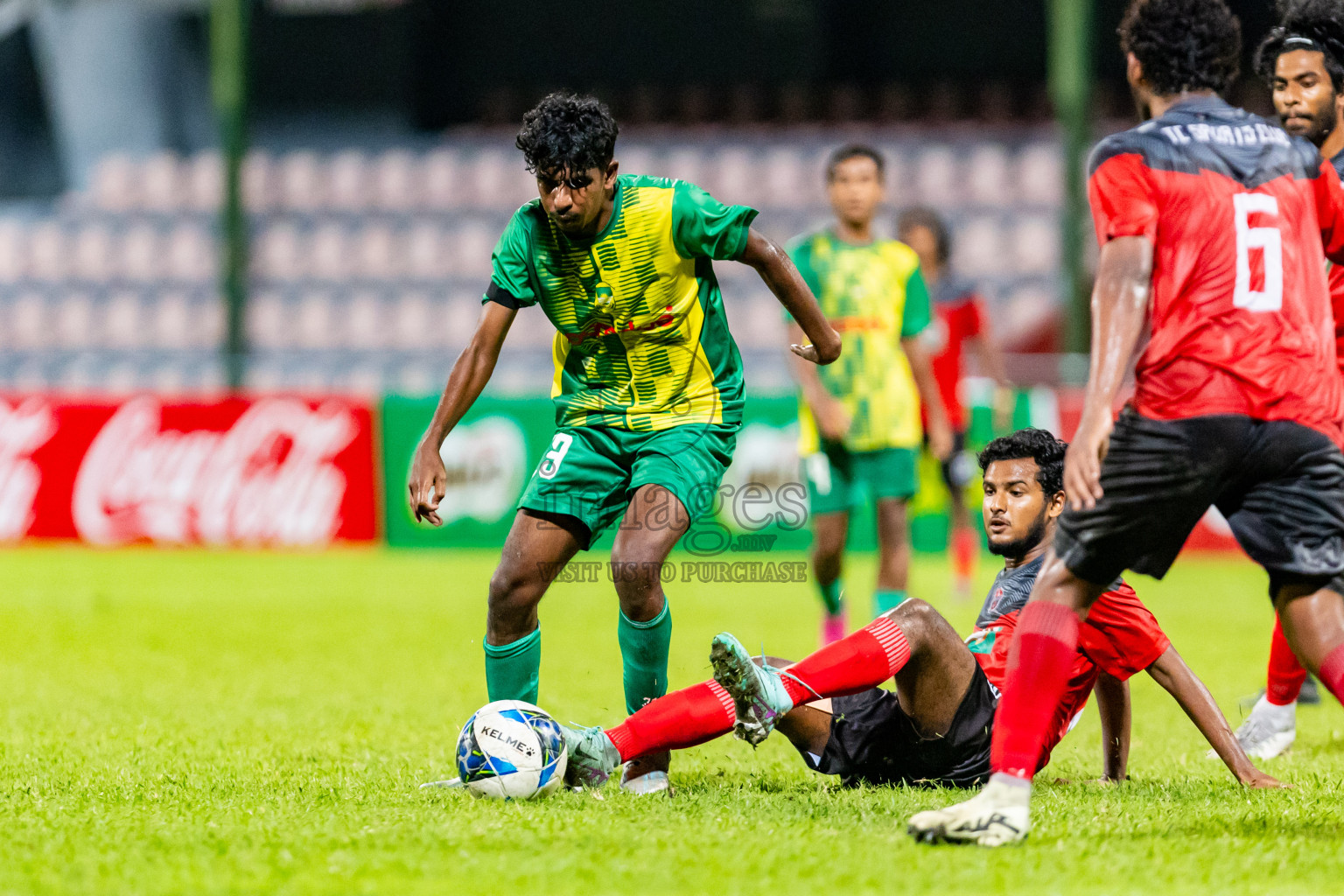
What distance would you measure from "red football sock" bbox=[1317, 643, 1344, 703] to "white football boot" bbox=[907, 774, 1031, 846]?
0.74m

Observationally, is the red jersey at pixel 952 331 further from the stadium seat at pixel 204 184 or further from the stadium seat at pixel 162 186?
the stadium seat at pixel 162 186

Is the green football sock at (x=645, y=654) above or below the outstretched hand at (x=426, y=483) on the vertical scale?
below

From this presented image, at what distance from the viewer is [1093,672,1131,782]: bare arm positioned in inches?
173

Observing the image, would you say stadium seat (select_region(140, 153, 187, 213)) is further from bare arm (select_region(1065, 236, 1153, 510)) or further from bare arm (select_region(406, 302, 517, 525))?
bare arm (select_region(1065, 236, 1153, 510))

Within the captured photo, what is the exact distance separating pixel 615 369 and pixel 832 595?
2.86 m

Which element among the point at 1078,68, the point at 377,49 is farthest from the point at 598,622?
the point at 377,49

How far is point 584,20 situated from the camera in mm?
21797

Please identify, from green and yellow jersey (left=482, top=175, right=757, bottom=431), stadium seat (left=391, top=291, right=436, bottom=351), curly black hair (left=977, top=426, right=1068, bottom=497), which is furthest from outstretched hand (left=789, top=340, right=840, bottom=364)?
stadium seat (left=391, top=291, right=436, bottom=351)

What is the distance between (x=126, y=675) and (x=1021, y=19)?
672 inches

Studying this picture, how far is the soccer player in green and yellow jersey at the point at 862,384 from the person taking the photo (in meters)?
7.13

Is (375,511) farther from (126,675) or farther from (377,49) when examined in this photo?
(377,49)

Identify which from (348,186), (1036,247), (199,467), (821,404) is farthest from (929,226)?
(348,186)

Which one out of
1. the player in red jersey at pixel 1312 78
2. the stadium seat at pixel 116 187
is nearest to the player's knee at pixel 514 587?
the player in red jersey at pixel 1312 78

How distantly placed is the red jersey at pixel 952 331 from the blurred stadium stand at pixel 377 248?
632 cm
